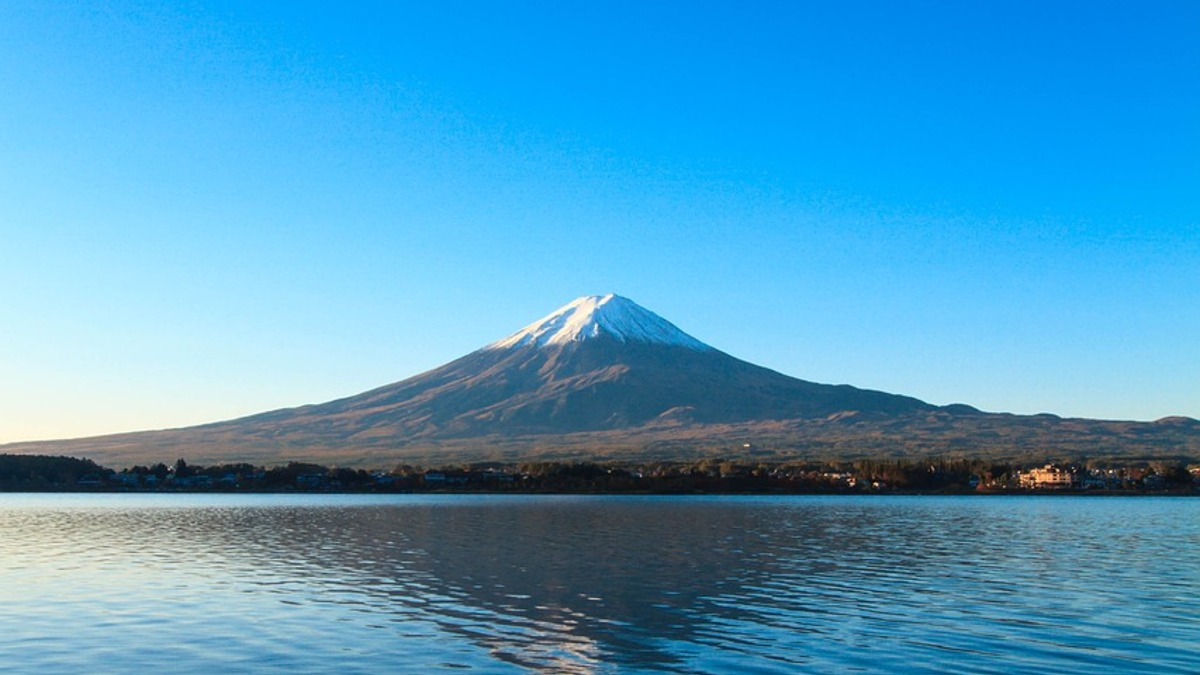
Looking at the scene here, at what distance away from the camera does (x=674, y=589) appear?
35.3 meters

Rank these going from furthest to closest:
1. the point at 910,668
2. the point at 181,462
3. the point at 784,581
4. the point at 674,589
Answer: the point at 181,462
the point at 784,581
the point at 674,589
the point at 910,668

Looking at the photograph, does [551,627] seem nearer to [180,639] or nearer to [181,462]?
[180,639]

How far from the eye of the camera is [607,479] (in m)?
174

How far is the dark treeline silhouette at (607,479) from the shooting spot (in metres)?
171

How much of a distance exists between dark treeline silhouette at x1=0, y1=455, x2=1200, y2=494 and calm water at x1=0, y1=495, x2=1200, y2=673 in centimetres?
10954

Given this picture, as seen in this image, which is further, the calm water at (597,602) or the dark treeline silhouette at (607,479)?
the dark treeline silhouette at (607,479)

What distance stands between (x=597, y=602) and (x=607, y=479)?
143 meters

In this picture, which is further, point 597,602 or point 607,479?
point 607,479

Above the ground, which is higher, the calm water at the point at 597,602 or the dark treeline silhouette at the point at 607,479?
the dark treeline silhouette at the point at 607,479

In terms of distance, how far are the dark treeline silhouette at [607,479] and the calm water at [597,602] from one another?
109544 millimetres

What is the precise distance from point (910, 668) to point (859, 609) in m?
8.54

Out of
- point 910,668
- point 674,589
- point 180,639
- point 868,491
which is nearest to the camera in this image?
point 910,668

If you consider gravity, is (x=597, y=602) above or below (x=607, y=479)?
below

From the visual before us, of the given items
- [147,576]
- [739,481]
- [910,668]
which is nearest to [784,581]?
[910,668]
